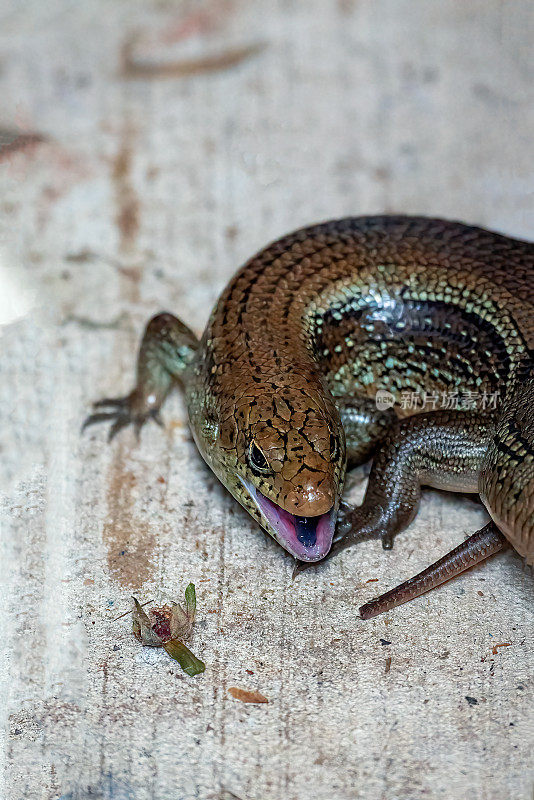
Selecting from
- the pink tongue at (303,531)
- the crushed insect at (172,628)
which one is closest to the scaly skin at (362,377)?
the pink tongue at (303,531)

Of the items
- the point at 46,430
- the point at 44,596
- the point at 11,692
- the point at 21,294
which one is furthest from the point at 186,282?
the point at 11,692

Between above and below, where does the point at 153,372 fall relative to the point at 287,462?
below

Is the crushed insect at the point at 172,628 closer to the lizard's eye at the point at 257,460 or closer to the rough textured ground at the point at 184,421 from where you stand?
the rough textured ground at the point at 184,421

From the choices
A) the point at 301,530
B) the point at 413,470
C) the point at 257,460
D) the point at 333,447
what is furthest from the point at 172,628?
the point at 413,470

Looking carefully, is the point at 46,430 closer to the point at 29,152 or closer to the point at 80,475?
Answer: the point at 80,475

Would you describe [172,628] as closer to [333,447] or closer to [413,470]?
[333,447]

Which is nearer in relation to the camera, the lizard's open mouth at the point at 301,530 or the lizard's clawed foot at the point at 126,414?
the lizard's open mouth at the point at 301,530
